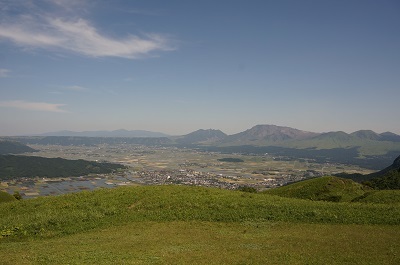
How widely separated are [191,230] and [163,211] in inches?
285

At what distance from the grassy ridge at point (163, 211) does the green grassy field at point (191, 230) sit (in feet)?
0.34

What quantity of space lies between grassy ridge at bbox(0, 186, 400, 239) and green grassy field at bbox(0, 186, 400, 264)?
103 mm

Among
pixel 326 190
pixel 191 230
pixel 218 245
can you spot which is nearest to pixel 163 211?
pixel 191 230

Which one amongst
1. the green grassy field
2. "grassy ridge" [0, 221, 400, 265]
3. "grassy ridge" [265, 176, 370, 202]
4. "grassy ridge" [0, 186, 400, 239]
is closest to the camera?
"grassy ridge" [0, 221, 400, 265]

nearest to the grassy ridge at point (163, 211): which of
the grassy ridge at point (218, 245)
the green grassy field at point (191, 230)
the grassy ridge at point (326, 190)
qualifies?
the green grassy field at point (191, 230)

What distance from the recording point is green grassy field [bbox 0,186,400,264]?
19.5 meters

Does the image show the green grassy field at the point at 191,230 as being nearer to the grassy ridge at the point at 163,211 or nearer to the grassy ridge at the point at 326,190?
the grassy ridge at the point at 163,211

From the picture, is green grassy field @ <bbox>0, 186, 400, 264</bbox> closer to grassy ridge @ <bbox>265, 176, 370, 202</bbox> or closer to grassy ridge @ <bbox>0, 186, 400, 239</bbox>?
grassy ridge @ <bbox>0, 186, 400, 239</bbox>

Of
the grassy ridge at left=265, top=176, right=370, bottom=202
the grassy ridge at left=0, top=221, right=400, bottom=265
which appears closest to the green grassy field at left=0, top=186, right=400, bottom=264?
the grassy ridge at left=0, top=221, right=400, bottom=265

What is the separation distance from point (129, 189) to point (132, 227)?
14.7m

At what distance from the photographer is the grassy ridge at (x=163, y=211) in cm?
3000

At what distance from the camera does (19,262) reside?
1873cm

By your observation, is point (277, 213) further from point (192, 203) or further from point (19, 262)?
point (19, 262)

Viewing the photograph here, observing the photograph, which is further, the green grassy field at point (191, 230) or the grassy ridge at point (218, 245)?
the green grassy field at point (191, 230)
